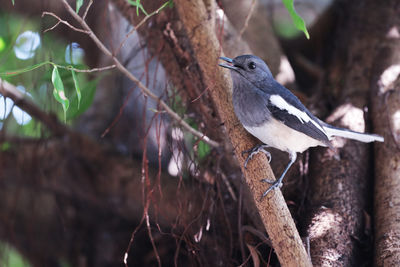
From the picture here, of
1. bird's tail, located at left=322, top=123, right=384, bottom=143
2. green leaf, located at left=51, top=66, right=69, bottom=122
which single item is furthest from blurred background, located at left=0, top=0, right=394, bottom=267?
green leaf, located at left=51, top=66, right=69, bottom=122

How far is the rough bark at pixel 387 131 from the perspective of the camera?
7.54ft

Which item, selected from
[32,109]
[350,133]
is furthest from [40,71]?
[350,133]

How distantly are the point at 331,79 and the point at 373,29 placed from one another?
1.98ft

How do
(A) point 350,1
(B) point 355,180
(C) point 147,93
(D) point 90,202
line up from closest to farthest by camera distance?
1. (C) point 147,93
2. (B) point 355,180
3. (D) point 90,202
4. (A) point 350,1

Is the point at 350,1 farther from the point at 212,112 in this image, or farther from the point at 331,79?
the point at 212,112

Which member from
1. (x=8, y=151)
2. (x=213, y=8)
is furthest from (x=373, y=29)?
(x=8, y=151)

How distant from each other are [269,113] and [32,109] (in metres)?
1.93

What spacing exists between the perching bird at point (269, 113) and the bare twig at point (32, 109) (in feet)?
Result: 5.38

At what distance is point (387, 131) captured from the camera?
287cm

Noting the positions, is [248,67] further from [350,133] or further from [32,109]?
[32,109]

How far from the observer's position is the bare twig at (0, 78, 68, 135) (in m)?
2.95

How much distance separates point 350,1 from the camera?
13.5 ft

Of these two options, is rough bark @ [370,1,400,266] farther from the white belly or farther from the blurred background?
the white belly

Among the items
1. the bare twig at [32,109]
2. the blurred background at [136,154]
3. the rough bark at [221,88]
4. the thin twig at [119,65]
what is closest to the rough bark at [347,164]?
the blurred background at [136,154]
